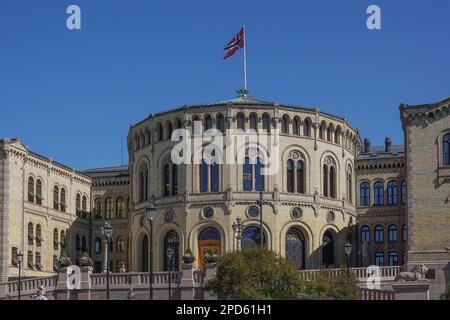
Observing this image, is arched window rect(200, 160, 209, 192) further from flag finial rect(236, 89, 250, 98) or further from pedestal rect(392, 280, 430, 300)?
pedestal rect(392, 280, 430, 300)

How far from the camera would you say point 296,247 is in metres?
76.4

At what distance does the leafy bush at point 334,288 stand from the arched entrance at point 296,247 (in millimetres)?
25593

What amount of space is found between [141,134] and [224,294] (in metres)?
34.4

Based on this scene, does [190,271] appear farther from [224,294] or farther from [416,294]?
[416,294]

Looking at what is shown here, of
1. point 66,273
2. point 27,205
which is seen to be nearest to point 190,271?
point 66,273

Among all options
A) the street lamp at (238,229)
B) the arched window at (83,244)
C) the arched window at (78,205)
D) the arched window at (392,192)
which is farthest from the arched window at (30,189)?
the arched window at (392,192)

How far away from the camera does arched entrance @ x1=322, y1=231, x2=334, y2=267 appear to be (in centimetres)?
7800

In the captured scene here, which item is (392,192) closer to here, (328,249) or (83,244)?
(328,249)

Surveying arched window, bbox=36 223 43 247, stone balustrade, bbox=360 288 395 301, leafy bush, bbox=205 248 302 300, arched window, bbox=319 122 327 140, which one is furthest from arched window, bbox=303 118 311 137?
stone balustrade, bbox=360 288 395 301

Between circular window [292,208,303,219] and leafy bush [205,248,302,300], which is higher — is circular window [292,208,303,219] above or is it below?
above

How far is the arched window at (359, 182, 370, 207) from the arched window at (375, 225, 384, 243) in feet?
7.95

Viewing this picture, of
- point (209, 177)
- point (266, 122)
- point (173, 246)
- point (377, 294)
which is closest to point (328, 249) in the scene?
point (209, 177)

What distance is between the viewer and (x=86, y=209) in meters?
92.1

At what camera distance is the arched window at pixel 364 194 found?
284 feet
